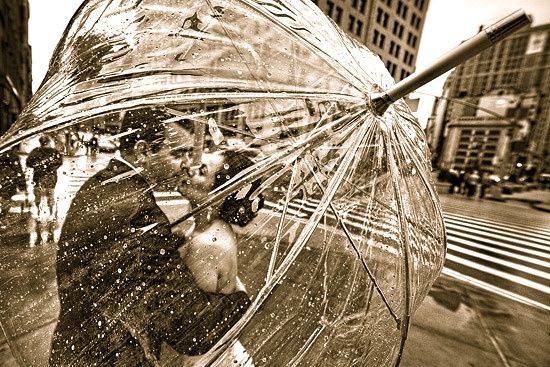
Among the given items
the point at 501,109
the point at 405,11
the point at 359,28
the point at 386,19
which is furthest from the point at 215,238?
the point at 501,109

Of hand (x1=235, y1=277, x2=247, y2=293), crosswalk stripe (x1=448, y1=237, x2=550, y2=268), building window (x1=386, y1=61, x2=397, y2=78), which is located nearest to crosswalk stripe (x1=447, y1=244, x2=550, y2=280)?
crosswalk stripe (x1=448, y1=237, x2=550, y2=268)

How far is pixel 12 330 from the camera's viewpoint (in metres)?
1.35

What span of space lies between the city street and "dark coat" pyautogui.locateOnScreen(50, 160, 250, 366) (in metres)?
0.08

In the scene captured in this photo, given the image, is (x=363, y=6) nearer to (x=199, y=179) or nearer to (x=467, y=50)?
(x=467, y=50)

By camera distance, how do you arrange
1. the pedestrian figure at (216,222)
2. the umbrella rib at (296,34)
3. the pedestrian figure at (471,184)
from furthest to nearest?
the pedestrian figure at (471,184) < the umbrella rib at (296,34) < the pedestrian figure at (216,222)

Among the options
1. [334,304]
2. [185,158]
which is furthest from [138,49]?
[334,304]

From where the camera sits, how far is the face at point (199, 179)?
4.55 feet

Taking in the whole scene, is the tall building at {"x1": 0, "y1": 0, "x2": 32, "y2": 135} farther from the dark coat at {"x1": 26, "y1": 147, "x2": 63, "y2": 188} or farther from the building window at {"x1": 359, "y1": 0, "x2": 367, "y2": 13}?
the building window at {"x1": 359, "y1": 0, "x2": 367, "y2": 13}

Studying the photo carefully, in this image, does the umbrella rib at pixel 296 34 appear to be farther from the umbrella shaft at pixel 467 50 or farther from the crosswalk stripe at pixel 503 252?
the crosswalk stripe at pixel 503 252

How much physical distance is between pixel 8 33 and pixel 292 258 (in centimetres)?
1657

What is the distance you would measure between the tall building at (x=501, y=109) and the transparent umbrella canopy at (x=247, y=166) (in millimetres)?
32820

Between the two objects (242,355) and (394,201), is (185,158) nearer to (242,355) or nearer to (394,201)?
(242,355)

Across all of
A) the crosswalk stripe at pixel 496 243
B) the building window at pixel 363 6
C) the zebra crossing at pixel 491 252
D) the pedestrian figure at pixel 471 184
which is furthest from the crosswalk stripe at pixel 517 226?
the building window at pixel 363 6

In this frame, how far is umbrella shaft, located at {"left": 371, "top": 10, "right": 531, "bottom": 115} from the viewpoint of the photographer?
102cm
